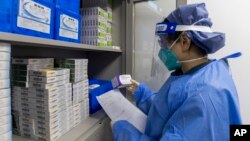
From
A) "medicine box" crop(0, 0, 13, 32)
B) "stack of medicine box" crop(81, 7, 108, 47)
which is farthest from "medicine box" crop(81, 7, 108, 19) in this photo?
"medicine box" crop(0, 0, 13, 32)

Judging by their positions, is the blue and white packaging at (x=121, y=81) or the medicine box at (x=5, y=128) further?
the blue and white packaging at (x=121, y=81)

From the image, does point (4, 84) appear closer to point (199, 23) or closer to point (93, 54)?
point (199, 23)

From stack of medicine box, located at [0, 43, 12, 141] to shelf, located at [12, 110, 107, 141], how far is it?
13.1 inches

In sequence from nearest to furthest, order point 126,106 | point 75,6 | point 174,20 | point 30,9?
1. point 30,9
2. point 174,20
3. point 75,6
4. point 126,106

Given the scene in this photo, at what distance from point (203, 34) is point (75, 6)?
2.34ft

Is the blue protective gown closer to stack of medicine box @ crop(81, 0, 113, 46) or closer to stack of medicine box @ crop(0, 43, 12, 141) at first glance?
stack of medicine box @ crop(0, 43, 12, 141)

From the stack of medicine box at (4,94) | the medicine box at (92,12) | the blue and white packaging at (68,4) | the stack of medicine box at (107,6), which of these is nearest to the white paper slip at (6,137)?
the stack of medicine box at (4,94)

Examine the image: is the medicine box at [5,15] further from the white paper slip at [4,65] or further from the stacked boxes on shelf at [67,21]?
the stacked boxes on shelf at [67,21]

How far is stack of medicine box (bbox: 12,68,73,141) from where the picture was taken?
0.98 meters

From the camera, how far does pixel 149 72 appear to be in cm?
185

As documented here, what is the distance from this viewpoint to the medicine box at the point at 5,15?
70 cm

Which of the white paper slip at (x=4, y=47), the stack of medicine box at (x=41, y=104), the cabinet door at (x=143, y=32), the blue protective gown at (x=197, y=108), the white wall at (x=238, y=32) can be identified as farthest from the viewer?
the cabinet door at (x=143, y=32)

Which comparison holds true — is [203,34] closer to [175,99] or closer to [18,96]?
[175,99]

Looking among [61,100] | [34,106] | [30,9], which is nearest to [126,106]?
[61,100]
